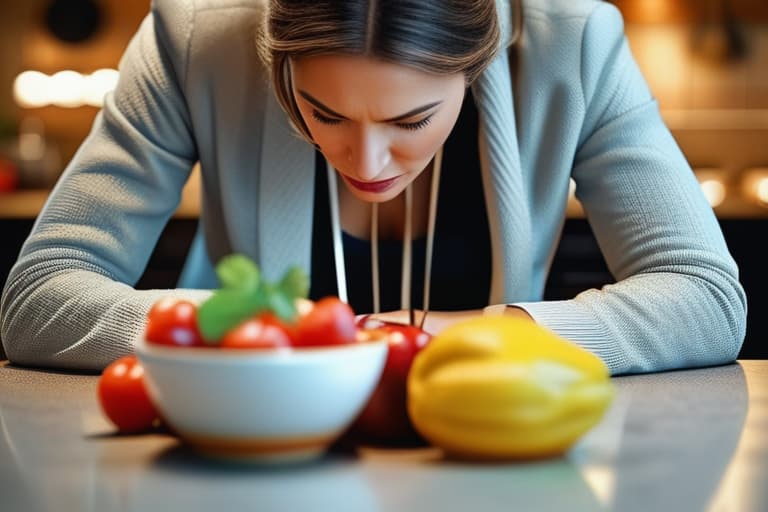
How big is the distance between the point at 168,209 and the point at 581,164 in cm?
63

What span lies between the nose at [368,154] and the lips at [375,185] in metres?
0.05

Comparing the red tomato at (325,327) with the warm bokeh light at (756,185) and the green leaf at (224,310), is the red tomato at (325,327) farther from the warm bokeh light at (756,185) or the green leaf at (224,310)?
the warm bokeh light at (756,185)

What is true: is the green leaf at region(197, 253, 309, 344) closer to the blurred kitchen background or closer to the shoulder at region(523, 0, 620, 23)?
the shoulder at region(523, 0, 620, 23)

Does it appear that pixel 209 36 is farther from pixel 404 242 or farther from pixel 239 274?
pixel 239 274

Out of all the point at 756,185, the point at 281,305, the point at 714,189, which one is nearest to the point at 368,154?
the point at 281,305

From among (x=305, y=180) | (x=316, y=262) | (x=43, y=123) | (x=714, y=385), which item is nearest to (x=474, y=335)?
(x=714, y=385)

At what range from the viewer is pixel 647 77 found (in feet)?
15.1

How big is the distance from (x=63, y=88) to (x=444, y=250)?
3.17 meters

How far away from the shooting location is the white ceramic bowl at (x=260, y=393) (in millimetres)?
758

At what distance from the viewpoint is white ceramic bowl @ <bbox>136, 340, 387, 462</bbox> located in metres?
0.76

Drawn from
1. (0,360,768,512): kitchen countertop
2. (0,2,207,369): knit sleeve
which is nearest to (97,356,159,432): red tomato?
(0,360,768,512): kitchen countertop

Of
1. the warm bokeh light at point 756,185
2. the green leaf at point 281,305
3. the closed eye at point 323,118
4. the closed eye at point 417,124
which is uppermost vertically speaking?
the closed eye at point 323,118

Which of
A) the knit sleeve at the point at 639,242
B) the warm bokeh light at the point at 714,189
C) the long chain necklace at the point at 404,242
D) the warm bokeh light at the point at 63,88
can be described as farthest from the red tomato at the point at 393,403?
the warm bokeh light at the point at 63,88

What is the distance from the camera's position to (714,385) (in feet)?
4.05
